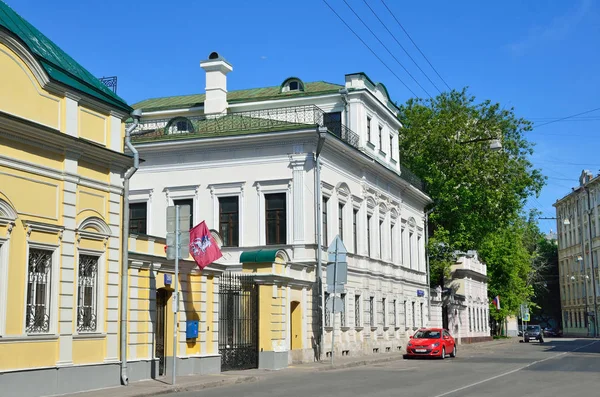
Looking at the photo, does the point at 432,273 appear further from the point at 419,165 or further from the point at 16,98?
the point at 16,98

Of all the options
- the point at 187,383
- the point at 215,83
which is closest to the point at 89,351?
the point at 187,383

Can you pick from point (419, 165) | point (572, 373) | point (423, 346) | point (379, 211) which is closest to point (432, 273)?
point (419, 165)

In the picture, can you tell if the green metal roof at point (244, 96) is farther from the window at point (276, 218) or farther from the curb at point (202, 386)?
the curb at point (202, 386)

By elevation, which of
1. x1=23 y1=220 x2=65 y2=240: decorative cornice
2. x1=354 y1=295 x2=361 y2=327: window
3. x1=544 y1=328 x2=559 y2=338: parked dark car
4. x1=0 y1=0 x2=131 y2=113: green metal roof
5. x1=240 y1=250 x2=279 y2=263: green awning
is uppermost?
x1=0 y1=0 x2=131 y2=113: green metal roof

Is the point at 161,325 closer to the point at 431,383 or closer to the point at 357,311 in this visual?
the point at 431,383

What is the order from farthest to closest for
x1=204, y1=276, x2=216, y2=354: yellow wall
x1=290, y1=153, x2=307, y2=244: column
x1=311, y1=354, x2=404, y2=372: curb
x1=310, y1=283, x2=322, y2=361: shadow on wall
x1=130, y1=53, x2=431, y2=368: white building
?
x1=290, y1=153, x2=307, y2=244: column < x1=130, y1=53, x2=431, y2=368: white building < x1=310, y1=283, x2=322, y2=361: shadow on wall < x1=311, y1=354, x2=404, y2=372: curb < x1=204, y1=276, x2=216, y2=354: yellow wall

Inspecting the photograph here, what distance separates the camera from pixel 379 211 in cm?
4141

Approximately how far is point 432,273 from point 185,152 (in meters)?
24.7

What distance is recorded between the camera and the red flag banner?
22656 millimetres

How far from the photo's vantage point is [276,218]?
109ft

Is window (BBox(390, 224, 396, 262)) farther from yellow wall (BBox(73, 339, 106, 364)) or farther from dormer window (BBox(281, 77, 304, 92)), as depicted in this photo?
yellow wall (BBox(73, 339, 106, 364))

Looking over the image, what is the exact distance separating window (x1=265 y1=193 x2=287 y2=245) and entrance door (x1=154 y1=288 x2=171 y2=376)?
11004 mm

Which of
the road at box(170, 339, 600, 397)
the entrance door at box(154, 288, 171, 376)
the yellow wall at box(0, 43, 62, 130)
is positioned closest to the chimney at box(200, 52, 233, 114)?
the road at box(170, 339, 600, 397)

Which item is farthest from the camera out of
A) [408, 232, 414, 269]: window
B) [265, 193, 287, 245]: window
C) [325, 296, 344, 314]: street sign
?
[408, 232, 414, 269]: window
